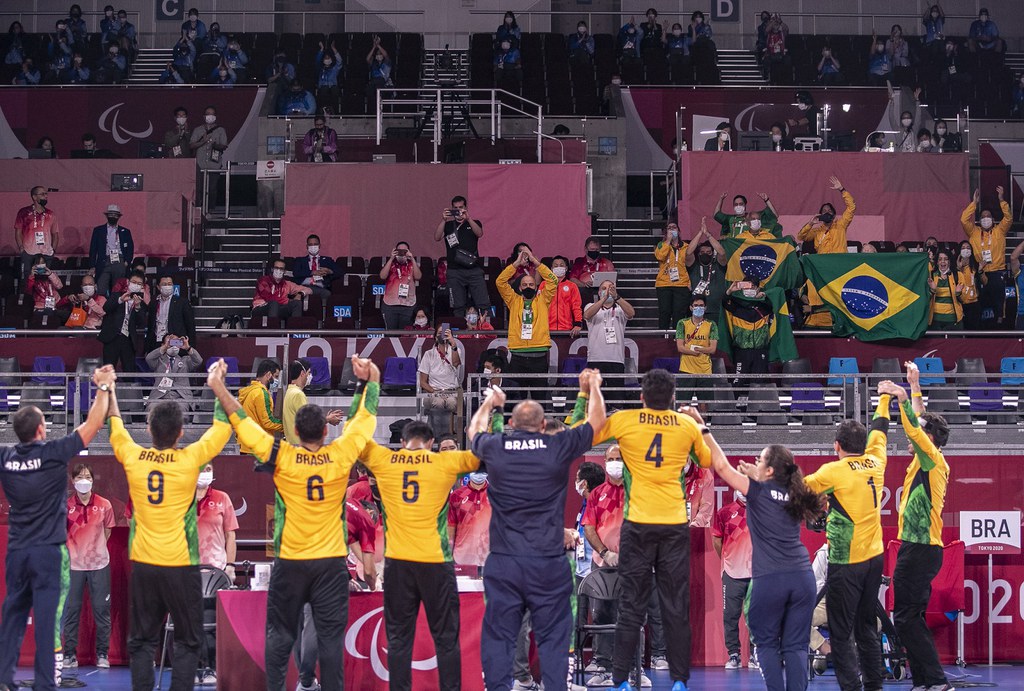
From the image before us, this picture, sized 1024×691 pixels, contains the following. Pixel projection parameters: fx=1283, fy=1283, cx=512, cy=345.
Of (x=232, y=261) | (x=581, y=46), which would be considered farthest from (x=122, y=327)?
(x=581, y=46)

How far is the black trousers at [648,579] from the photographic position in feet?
34.1

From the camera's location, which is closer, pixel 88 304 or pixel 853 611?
pixel 853 611

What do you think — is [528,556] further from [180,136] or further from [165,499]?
[180,136]

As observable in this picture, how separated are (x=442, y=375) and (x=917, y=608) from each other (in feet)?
27.3

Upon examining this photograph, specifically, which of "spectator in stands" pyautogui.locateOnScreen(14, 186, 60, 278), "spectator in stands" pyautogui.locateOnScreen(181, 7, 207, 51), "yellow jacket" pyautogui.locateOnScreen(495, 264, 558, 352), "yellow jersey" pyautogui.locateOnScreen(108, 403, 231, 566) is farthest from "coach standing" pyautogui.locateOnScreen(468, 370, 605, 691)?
"spectator in stands" pyautogui.locateOnScreen(181, 7, 207, 51)

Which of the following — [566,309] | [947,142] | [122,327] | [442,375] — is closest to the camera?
[442,375]

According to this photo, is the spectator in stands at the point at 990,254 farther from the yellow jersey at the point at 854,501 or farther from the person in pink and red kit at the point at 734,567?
the yellow jersey at the point at 854,501

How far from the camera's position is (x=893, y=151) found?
23.8 metres

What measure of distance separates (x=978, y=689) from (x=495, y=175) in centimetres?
1359

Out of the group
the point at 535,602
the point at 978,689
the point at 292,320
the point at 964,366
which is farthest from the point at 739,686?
the point at 292,320

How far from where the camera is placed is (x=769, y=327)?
63.3 ft

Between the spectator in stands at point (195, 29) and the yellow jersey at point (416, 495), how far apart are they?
908 inches

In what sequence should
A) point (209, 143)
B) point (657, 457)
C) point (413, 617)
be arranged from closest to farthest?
point (413, 617) < point (657, 457) < point (209, 143)

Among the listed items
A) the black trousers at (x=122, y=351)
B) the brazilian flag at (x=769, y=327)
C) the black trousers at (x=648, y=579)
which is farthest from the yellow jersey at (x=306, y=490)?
the brazilian flag at (x=769, y=327)
